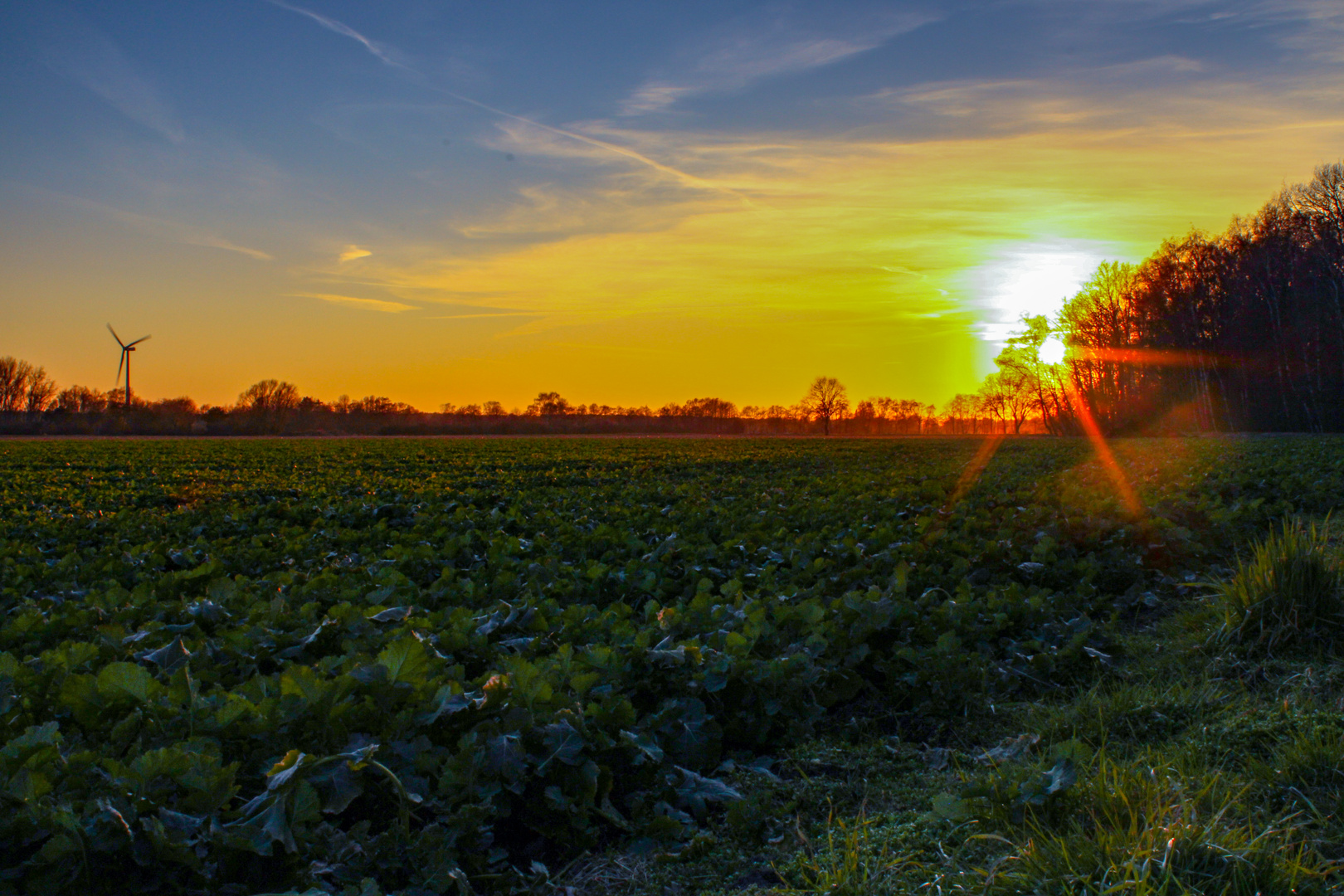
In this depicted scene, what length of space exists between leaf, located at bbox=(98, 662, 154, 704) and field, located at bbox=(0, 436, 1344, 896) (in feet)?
0.04

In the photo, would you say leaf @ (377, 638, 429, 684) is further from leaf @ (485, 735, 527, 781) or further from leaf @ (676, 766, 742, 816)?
leaf @ (676, 766, 742, 816)

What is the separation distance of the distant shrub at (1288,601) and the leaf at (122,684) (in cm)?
544

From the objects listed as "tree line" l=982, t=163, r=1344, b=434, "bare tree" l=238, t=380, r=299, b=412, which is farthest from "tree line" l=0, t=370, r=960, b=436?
"tree line" l=982, t=163, r=1344, b=434

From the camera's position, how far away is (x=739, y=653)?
3.73m

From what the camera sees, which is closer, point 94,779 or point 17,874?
point 17,874

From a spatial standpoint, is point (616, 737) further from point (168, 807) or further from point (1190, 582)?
point (1190, 582)

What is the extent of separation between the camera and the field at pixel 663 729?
233 centimetres

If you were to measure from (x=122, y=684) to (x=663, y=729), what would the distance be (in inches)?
80.4

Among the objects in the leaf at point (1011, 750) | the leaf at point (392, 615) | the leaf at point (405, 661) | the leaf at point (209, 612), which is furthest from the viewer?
the leaf at point (209, 612)

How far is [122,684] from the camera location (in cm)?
283

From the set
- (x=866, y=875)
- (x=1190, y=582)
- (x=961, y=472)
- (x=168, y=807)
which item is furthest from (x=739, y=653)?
(x=961, y=472)

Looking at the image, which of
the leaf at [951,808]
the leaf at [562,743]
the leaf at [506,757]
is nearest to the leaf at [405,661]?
the leaf at [506,757]

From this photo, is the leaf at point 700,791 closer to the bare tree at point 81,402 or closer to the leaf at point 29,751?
the leaf at point 29,751

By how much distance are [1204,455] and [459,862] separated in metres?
20.6
